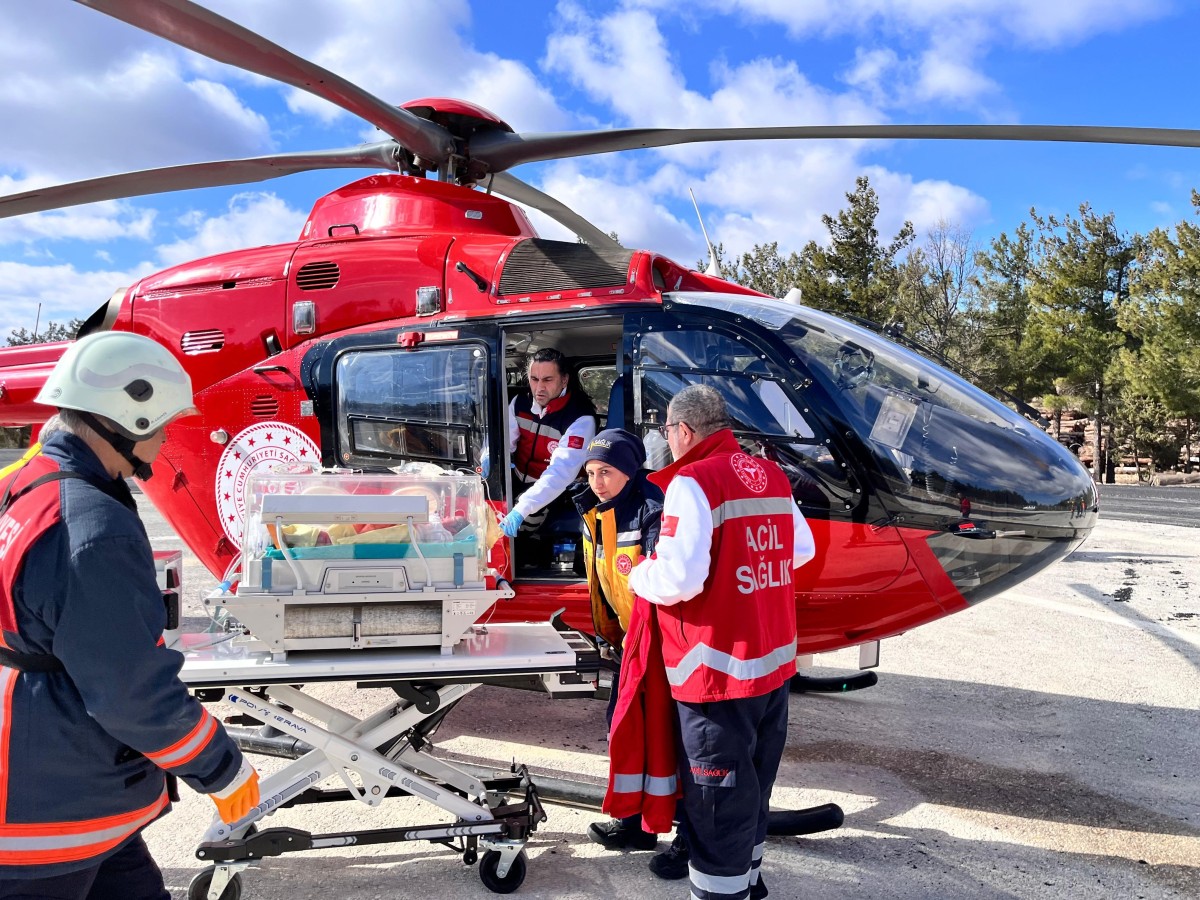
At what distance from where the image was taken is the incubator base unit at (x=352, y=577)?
2762mm

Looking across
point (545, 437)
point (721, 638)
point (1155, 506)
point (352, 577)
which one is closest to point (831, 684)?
point (545, 437)

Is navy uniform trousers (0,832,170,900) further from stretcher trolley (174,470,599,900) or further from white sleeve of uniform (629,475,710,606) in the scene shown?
white sleeve of uniform (629,475,710,606)

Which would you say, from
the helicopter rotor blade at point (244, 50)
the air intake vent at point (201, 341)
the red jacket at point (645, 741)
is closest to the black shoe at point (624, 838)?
the red jacket at point (645, 741)

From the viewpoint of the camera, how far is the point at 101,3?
3416 millimetres

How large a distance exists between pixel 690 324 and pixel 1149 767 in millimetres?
3441

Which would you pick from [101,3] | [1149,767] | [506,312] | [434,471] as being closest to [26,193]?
[101,3]

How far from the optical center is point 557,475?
4.24 metres

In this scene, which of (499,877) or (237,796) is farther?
(499,877)

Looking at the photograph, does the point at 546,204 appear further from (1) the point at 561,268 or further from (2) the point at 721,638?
(2) the point at 721,638

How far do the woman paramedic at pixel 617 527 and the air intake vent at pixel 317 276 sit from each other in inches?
95.2

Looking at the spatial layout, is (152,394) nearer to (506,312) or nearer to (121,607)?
(121,607)

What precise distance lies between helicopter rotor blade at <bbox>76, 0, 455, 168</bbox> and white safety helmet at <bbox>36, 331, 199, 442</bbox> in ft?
7.20

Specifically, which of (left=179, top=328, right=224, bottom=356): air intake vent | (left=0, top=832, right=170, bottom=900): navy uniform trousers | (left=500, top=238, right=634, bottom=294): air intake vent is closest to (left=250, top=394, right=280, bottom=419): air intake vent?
(left=179, top=328, right=224, bottom=356): air intake vent

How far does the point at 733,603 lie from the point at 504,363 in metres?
2.29
